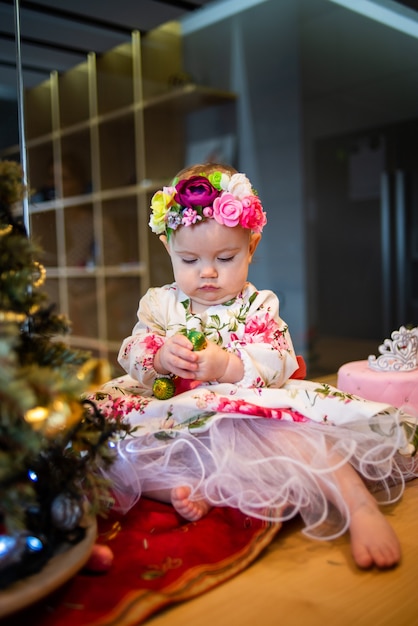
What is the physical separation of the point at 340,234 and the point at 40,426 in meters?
3.27

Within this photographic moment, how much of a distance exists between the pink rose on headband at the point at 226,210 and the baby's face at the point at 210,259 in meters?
0.02

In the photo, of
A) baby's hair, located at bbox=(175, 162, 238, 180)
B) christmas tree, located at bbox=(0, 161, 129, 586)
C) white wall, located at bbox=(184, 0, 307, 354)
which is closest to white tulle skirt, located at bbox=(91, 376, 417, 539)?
christmas tree, located at bbox=(0, 161, 129, 586)

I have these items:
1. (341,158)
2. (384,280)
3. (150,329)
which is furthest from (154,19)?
(150,329)

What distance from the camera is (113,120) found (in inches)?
151

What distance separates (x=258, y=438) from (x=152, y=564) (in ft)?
0.93

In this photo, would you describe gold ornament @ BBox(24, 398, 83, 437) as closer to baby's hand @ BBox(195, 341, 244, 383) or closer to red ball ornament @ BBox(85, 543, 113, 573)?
red ball ornament @ BBox(85, 543, 113, 573)

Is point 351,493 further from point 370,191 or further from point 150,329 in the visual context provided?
point 370,191

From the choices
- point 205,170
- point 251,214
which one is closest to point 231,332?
point 251,214

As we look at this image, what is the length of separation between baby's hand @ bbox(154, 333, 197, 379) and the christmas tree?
201mm

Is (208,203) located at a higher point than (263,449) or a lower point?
higher

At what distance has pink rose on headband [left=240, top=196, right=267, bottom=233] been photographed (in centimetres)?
113

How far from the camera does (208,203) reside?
1.12m

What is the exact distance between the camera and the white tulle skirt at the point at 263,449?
92 centimetres

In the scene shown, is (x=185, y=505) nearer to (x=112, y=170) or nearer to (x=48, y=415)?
(x=48, y=415)
